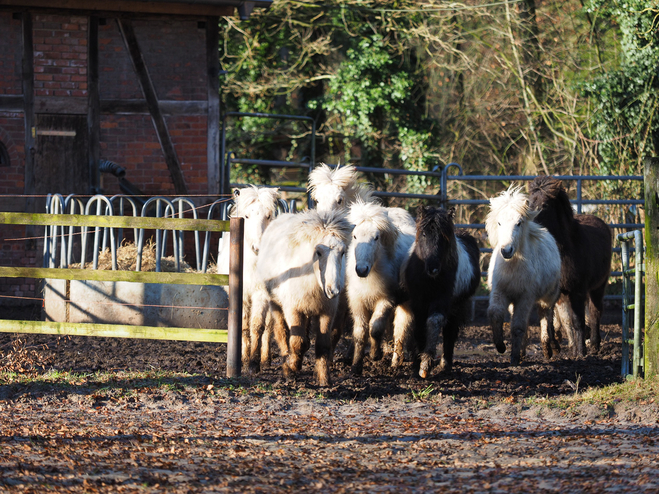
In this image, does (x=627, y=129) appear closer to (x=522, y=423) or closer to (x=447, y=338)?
(x=447, y=338)

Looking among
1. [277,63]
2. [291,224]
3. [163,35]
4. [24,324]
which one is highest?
[277,63]

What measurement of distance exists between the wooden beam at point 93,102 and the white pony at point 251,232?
436 cm

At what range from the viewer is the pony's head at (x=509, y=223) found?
273 inches

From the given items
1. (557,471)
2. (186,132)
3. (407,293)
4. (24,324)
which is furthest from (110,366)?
(186,132)

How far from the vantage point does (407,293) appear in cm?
648

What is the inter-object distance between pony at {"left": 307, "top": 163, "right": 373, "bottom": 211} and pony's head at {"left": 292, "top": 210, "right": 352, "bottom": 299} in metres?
1.30

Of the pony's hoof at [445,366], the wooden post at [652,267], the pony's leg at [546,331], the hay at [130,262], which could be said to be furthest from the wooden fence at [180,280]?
the pony's leg at [546,331]

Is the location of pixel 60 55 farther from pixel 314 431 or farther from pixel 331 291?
pixel 314 431

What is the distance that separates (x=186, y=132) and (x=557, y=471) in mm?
8724

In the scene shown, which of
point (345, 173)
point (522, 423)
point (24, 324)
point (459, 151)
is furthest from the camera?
point (459, 151)

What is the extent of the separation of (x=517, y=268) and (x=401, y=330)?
55.9 inches

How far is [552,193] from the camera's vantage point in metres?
8.07

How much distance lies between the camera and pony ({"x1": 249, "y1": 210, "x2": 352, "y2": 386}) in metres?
5.73

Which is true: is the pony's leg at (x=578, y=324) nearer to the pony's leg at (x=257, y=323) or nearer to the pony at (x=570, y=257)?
the pony at (x=570, y=257)
